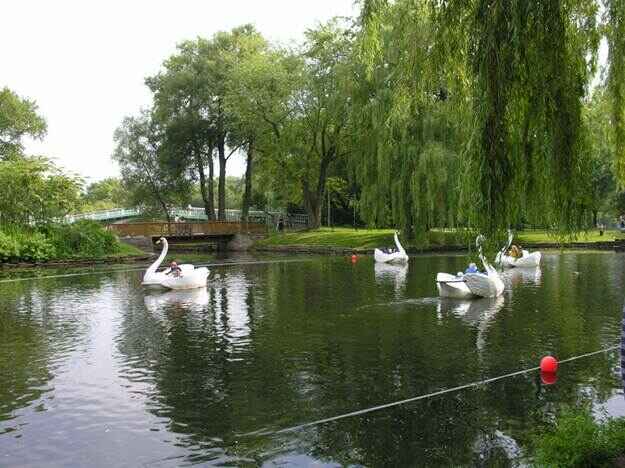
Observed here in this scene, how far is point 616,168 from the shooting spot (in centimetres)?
1041

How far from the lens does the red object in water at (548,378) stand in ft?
31.8

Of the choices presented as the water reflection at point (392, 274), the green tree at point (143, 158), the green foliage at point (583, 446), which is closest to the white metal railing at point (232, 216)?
the green tree at point (143, 158)

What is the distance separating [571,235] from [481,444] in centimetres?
365

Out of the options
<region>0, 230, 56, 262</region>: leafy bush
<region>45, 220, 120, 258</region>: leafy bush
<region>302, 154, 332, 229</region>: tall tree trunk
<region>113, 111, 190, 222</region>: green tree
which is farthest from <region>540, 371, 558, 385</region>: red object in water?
<region>113, 111, 190, 222</region>: green tree

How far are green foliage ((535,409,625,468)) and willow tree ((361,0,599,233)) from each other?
277 centimetres

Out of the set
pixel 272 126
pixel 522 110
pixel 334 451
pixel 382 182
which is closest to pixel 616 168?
pixel 522 110

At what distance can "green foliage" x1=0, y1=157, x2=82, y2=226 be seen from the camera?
119 feet

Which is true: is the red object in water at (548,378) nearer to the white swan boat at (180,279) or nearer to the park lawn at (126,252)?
the white swan boat at (180,279)

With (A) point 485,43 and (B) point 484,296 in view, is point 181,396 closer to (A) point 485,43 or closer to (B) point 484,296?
(A) point 485,43

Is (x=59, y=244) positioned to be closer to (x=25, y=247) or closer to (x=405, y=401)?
(x=25, y=247)

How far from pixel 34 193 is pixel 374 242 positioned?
71.1 ft

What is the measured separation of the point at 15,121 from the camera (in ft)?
192

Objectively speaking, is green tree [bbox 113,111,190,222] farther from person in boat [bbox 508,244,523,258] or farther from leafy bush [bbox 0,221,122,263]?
person in boat [bbox 508,244,523,258]

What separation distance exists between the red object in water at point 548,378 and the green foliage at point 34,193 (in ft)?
107
